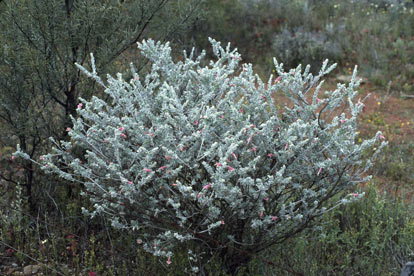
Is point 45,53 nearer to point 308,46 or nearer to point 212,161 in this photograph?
point 212,161

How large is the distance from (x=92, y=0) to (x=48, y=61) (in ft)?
1.90

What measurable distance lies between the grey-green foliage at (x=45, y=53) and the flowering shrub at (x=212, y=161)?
2.80 ft

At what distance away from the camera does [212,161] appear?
2895 mm

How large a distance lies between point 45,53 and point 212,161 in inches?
68.3

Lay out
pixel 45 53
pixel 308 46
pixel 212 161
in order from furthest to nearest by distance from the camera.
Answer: pixel 308 46 → pixel 45 53 → pixel 212 161

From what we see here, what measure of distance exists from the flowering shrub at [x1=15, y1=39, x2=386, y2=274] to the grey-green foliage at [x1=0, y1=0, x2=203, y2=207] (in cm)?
85

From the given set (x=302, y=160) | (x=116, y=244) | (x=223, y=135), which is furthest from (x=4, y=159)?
(x=302, y=160)

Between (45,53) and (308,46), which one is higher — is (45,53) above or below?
below

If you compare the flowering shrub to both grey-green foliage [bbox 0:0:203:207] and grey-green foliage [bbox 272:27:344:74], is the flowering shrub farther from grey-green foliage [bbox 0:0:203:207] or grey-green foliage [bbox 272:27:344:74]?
grey-green foliage [bbox 272:27:344:74]

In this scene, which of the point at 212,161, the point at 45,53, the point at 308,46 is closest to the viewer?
the point at 212,161

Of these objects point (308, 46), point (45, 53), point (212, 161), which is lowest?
point (212, 161)

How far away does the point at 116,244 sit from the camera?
137 inches

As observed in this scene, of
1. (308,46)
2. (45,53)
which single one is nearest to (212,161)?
(45,53)

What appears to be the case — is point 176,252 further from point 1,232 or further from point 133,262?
point 1,232
